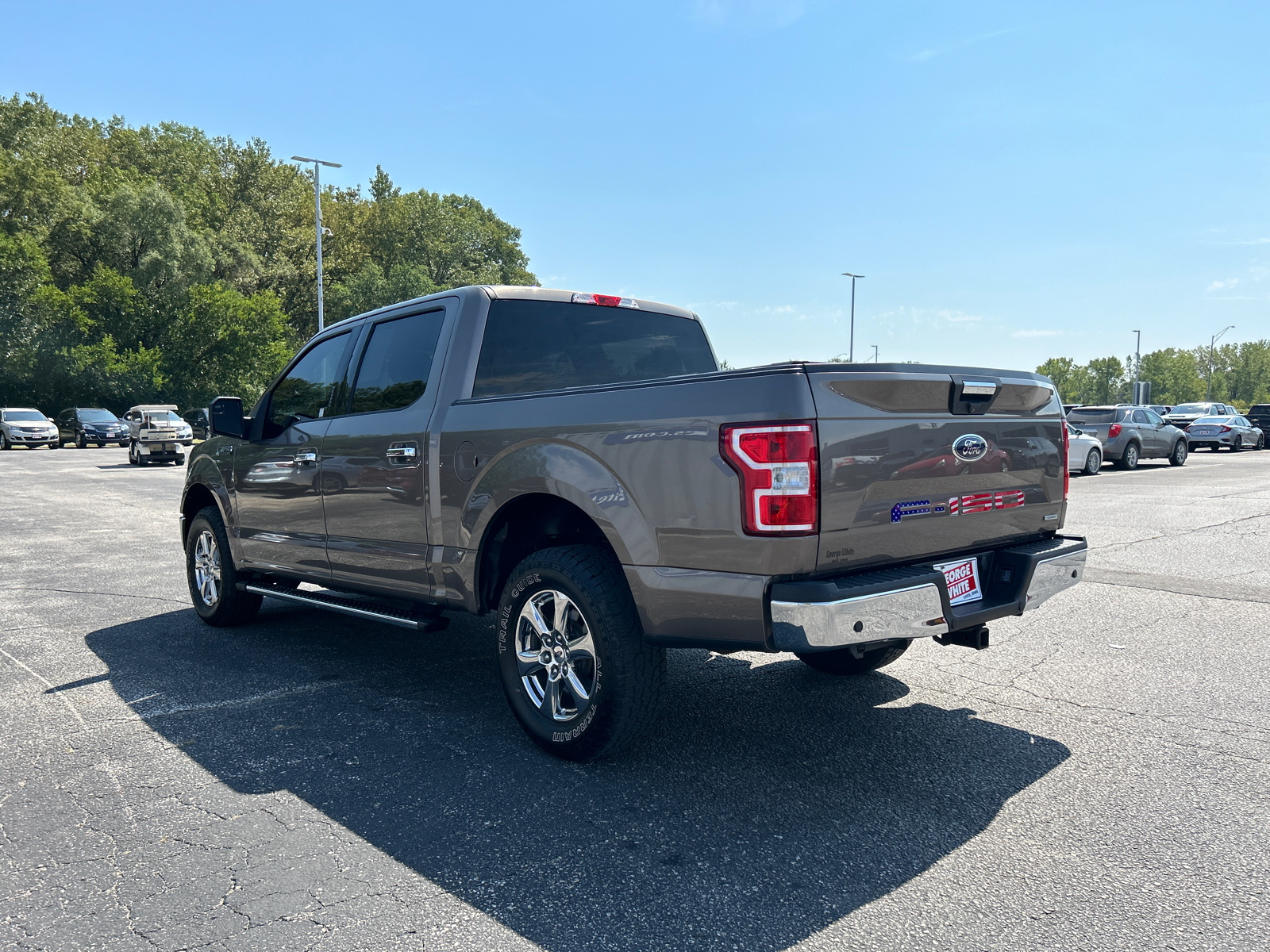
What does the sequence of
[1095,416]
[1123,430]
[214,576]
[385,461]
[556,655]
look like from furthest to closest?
[1095,416], [1123,430], [214,576], [385,461], [556,655]

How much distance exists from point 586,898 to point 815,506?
1443 mm

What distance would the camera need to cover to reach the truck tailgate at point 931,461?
3258 millimetres

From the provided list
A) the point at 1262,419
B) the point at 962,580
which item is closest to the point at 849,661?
the point at 962,580

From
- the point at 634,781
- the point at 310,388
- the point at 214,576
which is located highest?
the point at 310,388

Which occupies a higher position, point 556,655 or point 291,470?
point 291,470

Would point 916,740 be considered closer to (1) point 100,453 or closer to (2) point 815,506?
(2) point 815,506

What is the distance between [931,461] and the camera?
11.8 ft

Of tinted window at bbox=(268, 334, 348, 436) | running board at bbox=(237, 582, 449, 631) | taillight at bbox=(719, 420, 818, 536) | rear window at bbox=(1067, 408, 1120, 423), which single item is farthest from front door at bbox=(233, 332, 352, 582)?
rear window at bbox=(1067, 408, 1120, 423)

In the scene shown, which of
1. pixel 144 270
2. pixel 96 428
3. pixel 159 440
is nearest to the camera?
Answer: pixel 159 440

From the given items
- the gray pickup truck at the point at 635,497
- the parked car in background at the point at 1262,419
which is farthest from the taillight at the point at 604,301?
the parked car in background at the point at 1262,419

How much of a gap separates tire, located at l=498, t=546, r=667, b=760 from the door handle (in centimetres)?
90

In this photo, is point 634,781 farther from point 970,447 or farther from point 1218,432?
point 1218,432

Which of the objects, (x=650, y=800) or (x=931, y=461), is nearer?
(x=650, y=800)

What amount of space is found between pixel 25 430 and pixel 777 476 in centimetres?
3953
